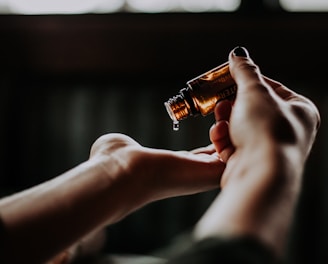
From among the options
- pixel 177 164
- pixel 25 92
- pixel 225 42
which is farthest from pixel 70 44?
pixel 177 164

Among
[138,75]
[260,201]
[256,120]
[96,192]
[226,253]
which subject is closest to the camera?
[226,253]

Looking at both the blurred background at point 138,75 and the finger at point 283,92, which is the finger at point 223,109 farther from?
the blurred background at point 138,75

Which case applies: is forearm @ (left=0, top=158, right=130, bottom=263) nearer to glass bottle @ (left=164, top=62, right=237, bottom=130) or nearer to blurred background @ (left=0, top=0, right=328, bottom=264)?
glass bottle @ (left=164, top=62, right=237, bottom=130)

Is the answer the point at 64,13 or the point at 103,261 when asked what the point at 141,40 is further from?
the point at 103,261

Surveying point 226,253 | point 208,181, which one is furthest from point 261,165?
point 208,181

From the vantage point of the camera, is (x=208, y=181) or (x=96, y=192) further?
(x=208, y=181)

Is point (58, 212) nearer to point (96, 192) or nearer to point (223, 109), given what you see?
point (96, 192)

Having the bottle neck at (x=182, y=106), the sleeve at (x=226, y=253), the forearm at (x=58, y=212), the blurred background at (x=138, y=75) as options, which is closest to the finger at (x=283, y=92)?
the bottle neck at (x=182, y=106)
